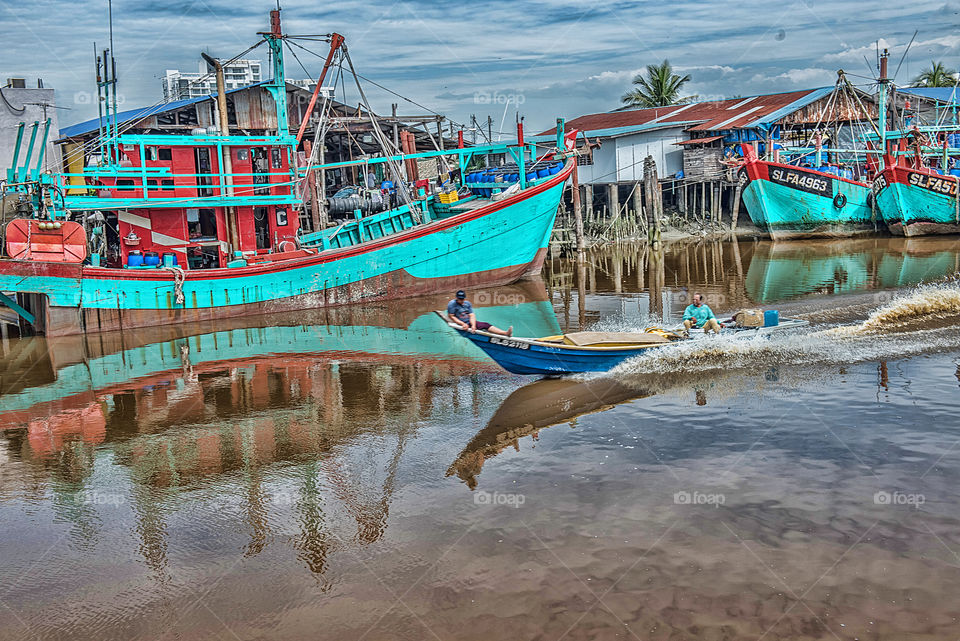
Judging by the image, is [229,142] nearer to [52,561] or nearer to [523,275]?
[523,275]

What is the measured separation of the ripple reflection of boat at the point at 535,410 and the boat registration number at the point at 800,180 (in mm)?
24046

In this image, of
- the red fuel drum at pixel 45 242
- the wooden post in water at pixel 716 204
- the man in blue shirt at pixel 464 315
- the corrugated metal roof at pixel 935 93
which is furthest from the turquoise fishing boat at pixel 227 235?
the corrugated metal roof at pixel 935 93

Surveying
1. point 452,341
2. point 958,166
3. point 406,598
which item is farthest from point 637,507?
point 958,166

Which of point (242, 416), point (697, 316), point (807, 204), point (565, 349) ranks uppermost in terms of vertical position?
point (807, 204)

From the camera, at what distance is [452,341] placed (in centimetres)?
1919

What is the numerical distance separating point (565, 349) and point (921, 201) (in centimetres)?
2625

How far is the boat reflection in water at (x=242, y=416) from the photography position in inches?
399

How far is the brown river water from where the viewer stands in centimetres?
763

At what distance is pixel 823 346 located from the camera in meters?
16.5

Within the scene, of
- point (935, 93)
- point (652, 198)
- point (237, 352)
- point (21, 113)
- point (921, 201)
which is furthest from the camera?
point (935, 93)

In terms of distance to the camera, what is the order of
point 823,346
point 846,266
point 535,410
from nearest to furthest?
point 535,410
point 823,346
point 846,266

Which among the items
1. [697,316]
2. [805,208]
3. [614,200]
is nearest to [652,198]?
[614,200]

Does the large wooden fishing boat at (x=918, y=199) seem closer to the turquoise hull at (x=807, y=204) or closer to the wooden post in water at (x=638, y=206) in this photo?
the turquoise hull at (x=807, y=204)

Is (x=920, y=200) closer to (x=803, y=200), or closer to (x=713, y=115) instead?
(x=803, y=200)
